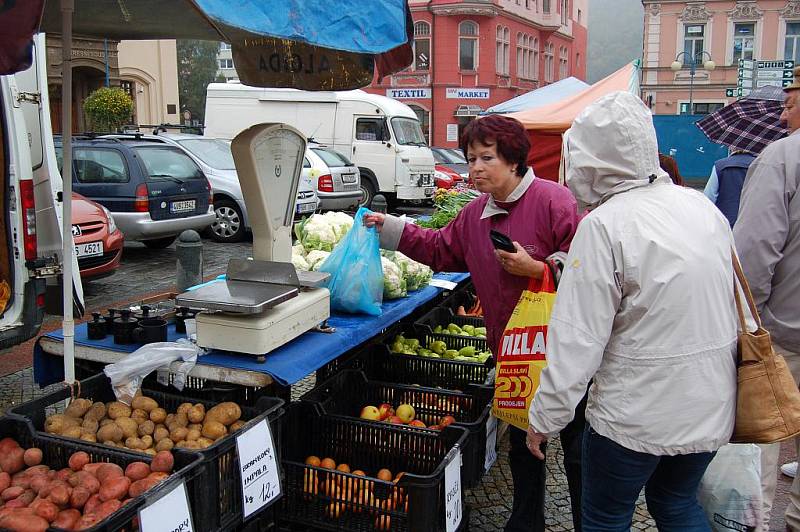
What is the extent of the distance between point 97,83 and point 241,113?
8.57 meters

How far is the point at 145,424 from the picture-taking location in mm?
2658

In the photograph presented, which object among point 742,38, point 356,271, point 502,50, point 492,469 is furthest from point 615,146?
point 742,38

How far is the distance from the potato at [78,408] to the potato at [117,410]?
0.26 feet

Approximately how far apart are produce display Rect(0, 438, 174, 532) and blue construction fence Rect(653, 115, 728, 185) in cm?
2528

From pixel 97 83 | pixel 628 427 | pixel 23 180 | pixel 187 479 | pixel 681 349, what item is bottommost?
pixel 187 479

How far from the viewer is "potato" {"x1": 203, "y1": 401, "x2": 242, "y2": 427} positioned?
2.70 meters

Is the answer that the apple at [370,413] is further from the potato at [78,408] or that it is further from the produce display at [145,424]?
the potato at [78,408]

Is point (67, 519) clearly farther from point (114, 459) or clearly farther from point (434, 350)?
point (434, 350)

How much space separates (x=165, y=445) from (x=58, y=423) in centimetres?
40

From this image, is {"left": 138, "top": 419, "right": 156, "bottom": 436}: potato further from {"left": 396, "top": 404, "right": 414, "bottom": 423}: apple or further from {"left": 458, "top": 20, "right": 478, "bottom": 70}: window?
{"left": 458, "top": 20, "right": 478, "bottom": 70}: window

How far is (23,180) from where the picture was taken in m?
4.70

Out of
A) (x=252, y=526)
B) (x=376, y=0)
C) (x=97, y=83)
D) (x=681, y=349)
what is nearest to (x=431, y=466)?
(x=252, y=526)

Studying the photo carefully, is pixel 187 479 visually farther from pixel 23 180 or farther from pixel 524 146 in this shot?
pixel 23 180

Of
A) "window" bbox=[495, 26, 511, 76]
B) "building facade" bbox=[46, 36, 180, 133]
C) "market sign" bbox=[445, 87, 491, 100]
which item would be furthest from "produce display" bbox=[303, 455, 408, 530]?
"window" bbox=[495, 26, 511, 76]
